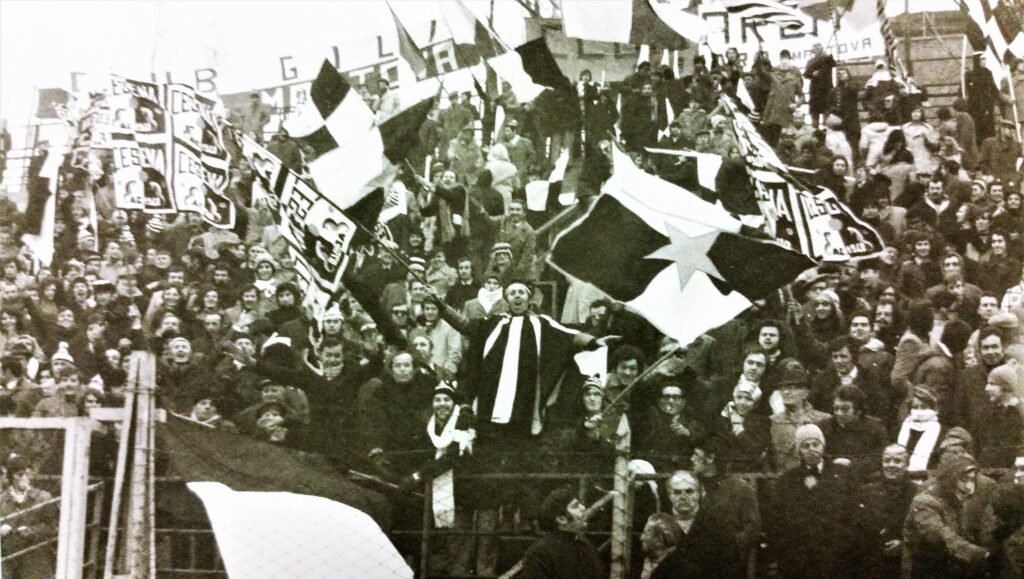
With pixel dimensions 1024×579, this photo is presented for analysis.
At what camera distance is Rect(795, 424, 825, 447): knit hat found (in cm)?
447

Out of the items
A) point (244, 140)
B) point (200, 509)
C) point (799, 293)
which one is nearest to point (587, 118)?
point (799, 293)

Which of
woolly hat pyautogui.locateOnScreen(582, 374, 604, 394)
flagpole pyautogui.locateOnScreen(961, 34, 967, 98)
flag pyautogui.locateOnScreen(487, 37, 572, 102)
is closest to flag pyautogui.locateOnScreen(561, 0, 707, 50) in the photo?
flag pyautogui.locateOnScreen(487, 37, 572, 102)

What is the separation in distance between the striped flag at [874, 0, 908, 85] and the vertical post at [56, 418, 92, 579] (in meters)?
4.01

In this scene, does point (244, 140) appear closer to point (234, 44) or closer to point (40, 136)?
point (234, 44)

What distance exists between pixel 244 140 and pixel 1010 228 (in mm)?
3487

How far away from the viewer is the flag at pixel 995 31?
15.4 feet

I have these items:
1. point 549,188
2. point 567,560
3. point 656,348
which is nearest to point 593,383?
point 656,348

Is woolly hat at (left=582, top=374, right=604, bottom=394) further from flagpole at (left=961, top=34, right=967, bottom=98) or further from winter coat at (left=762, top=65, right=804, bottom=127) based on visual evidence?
flagpole at (left=961, top=34, right=967, bottom=98)

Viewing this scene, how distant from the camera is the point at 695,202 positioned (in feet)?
15.0

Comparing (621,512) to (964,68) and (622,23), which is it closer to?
(622,23)

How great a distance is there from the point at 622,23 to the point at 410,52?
0.98 metres

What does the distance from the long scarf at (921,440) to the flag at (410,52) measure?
263 cm

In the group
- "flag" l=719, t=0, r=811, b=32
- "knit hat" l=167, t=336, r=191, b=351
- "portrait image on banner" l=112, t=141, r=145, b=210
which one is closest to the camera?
"flag" l=719, t=0, r=811, b=32

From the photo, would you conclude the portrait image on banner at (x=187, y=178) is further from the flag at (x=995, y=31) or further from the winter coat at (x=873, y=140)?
the flag at (x=995, y=31)
